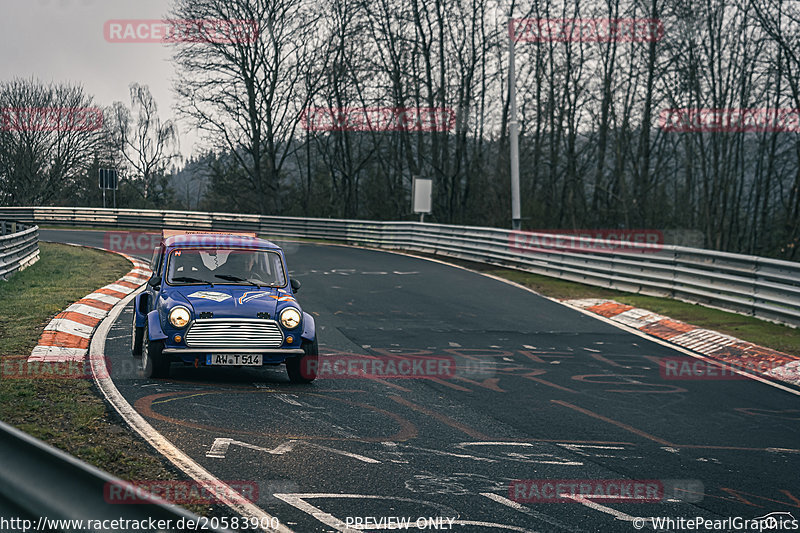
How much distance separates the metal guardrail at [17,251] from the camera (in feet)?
55.6

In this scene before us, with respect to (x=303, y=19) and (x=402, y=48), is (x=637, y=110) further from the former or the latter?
(x=303, y=19)

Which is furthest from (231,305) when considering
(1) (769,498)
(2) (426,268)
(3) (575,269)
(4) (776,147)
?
(4) (776,147)

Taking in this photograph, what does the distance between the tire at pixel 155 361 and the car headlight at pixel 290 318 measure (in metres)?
1.24

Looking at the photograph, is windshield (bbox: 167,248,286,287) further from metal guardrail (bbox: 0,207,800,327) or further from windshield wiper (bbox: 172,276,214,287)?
metal guardrail (bbox: 0,207,800,327)

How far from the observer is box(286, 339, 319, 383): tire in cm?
852

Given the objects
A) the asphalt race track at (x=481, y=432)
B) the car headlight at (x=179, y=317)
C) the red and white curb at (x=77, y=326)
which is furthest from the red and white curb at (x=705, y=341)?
the red and white curb at (x=77, y=326)

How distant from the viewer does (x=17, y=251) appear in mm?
18312

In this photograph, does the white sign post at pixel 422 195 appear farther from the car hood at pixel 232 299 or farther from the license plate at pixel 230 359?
the license plate at pixel 230 359

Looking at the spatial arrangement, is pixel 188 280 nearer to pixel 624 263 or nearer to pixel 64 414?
pixel 64 414

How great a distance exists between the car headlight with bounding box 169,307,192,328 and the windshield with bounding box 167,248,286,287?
846 millimetres

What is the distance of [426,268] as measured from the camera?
22453mm

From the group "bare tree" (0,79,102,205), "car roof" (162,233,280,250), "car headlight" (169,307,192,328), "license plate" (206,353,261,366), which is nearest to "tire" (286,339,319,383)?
"license plate" (206,353,261,366)

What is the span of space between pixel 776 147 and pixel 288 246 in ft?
98.4

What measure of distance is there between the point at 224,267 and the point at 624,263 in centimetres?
1113
